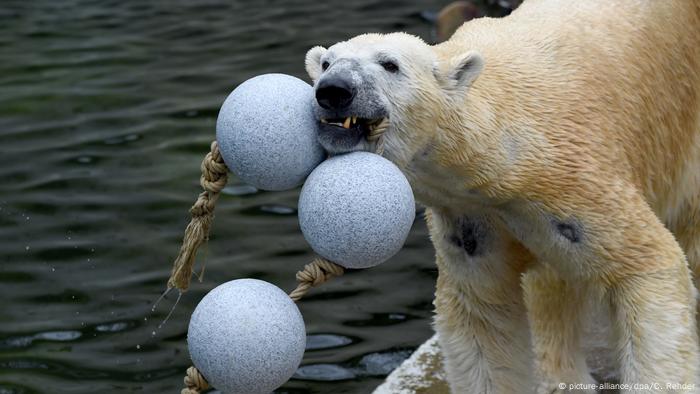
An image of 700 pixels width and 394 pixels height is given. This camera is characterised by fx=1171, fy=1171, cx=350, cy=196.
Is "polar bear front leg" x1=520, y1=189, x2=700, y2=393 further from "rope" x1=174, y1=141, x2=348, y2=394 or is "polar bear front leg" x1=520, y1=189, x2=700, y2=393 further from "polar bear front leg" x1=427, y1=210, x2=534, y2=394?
"rope" x1=174, y1=141, x2=348, y2=394

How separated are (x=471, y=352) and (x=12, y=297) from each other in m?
2.91

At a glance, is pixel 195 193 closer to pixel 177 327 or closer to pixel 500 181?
pixel 177 327

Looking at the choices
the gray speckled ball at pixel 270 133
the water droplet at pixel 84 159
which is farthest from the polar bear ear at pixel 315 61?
the water droplet at pixel 84 159

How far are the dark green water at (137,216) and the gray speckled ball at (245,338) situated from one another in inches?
81.9

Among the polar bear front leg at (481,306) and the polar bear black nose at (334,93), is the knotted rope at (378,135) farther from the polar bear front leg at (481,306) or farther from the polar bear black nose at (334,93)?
the polar bear front leg at (481,306)

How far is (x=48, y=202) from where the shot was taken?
7.06 m

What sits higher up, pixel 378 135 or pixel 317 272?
pixel 378 135

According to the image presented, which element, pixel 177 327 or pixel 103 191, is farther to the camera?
pixel 103 191

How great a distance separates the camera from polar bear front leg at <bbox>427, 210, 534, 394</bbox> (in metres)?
3.81

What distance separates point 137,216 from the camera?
6898 mm

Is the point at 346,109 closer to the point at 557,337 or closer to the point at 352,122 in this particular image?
the point at 352,122

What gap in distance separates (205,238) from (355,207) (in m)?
0.52

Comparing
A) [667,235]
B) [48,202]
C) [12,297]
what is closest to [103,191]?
[48,202]

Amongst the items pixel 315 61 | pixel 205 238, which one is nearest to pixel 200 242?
pixel 205 238
